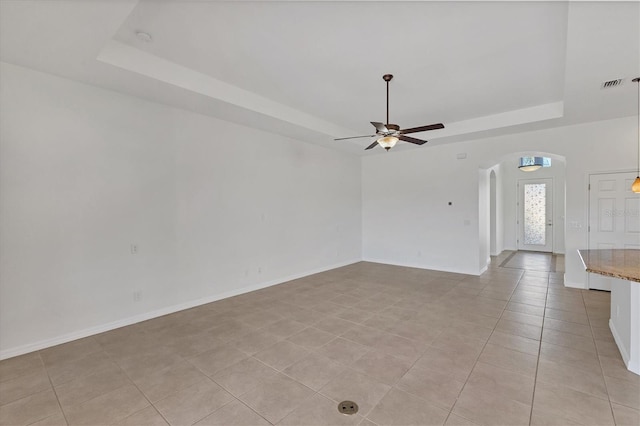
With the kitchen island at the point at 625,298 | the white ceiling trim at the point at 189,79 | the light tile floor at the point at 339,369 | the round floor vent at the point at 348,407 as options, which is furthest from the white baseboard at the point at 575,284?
the white ceiling trim at the point at 189,79

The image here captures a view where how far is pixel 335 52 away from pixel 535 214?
30.5 ft

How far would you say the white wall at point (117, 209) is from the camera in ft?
9.96

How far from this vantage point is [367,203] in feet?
26.1

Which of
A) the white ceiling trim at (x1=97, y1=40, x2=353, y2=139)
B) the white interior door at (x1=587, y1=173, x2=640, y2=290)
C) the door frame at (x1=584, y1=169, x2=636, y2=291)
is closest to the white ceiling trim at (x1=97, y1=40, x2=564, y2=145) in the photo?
the white ceiling trim at (x1=97, y1=40, x2=353, y2=139)

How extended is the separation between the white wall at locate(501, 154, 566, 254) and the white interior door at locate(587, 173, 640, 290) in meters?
3.96

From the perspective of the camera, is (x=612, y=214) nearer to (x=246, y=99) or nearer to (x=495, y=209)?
(x=495, y=209)

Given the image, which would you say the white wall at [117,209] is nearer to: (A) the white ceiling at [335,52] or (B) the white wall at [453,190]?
(A) the white ceiling at [335,52]

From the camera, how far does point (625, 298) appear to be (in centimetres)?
277

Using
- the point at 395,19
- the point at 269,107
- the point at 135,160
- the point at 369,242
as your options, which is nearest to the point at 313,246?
the point at 369,242

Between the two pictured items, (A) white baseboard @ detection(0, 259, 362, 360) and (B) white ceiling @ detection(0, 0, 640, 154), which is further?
(A) white baseboard @ detection(0, 259, 362, 360)

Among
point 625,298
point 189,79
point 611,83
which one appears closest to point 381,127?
point 189,79

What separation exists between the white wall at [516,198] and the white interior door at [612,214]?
396cm

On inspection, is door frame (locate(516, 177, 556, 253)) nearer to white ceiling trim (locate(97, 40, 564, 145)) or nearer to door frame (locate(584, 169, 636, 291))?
door frame (locate(584, 169, 636, 291))

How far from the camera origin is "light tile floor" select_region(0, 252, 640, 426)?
2121 millimetres
